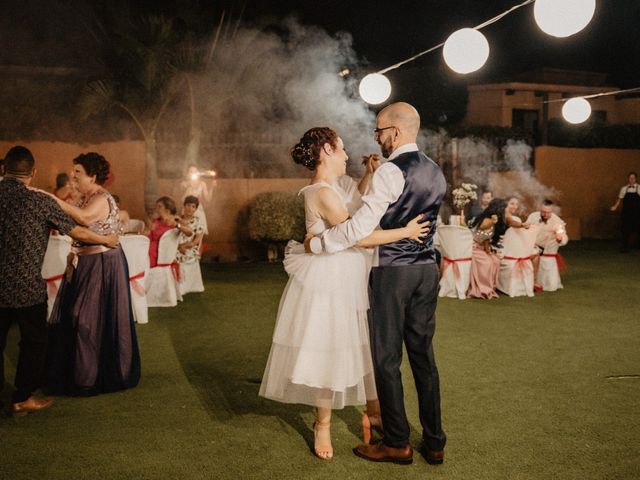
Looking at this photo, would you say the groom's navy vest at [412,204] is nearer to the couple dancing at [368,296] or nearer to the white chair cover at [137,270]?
the couple dancing at [368,296]

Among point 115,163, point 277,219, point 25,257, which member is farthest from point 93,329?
point 115,163

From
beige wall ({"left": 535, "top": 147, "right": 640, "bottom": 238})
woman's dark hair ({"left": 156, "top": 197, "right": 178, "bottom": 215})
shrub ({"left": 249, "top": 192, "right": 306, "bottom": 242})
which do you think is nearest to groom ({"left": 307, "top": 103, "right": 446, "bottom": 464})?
woman's dark hair ({"left": 156, "top": 197, "right": 178, "bottom": 215})

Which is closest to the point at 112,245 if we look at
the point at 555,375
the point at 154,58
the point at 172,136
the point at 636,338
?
the point at 555,375

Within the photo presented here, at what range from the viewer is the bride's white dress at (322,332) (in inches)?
129

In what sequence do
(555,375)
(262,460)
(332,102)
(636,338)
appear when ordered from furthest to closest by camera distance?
(332,102) → (636,338) → (555,375) → (262,460)

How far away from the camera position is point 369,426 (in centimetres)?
357

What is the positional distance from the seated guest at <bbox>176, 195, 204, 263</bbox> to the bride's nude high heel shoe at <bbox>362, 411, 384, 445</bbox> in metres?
5.30

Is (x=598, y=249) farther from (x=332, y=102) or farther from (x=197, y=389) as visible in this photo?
(x=197, y=389)

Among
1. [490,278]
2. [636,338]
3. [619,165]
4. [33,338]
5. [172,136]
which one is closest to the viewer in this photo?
[33,338]

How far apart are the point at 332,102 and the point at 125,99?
440 cm

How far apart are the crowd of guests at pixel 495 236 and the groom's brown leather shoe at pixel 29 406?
574cm

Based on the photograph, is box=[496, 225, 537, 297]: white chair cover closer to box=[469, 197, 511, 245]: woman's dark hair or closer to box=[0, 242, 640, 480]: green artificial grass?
box=[469, 197, 511, 245]: woman's dark hair

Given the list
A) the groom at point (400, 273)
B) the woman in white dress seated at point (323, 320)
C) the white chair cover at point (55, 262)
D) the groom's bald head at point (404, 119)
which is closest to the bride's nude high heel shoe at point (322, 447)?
the woman in white dress seated at point (323, 320)

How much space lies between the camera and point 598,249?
13836 millimetres
